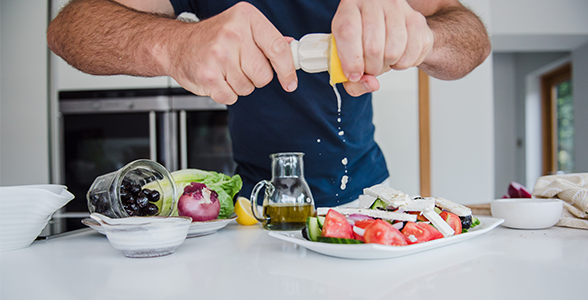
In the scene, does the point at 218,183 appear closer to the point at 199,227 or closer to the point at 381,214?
the point at 199,227

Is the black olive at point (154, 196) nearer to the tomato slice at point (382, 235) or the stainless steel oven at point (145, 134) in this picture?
the tomato slice at point (382, 235)

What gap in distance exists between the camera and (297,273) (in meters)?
0.50

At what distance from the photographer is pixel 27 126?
2188mm

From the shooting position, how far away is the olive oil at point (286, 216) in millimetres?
797

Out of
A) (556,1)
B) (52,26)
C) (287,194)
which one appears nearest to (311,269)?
(287,194)

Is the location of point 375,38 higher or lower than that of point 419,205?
higher

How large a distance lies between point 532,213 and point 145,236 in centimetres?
76

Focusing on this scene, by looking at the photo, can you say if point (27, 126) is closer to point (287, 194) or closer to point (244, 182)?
point (244, 182)

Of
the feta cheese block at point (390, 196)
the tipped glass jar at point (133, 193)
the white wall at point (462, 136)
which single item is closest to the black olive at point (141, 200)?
the tipped glass jar at point (133, 193)

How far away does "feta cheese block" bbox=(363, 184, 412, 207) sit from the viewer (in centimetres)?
66

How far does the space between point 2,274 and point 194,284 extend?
309mm

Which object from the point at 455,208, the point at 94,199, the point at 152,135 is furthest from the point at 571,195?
the point at 152,135

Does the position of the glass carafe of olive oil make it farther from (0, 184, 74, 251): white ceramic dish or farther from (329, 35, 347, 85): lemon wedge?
(0, 184, 74, 251): white ceramic dish

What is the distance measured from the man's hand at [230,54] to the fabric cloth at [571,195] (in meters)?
0.67
